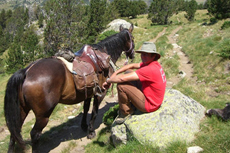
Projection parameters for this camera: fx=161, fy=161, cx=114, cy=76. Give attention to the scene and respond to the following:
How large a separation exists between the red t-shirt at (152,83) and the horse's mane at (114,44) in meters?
1.85

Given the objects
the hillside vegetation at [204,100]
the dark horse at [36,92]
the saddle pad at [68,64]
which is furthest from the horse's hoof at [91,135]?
the saddle pad at [68,64]

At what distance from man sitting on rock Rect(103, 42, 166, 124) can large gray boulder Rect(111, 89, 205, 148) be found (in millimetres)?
207

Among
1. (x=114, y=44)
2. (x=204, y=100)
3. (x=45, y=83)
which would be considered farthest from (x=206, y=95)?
(x=45, y=83)

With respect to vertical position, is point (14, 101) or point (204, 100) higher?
point (14, 101)

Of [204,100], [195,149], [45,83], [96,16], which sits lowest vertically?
[204,100]

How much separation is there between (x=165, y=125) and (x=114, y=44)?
2.75 meters

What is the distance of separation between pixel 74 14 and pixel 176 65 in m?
9.18

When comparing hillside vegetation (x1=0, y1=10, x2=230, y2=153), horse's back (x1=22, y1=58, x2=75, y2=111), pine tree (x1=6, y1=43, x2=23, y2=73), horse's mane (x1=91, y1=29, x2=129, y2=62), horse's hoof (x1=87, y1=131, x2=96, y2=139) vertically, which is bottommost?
pine tree (x1=6, y1=43, x2=23, y2=73)

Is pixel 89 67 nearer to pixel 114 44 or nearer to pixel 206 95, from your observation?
pixel 114 44

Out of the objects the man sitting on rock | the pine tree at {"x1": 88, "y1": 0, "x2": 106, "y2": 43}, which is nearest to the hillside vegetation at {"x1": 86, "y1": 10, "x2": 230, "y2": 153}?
the man sitting on rock

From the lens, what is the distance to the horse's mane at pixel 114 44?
14.9 feet

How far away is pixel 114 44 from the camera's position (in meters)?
4.76

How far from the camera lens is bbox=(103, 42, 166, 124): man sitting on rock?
291cm

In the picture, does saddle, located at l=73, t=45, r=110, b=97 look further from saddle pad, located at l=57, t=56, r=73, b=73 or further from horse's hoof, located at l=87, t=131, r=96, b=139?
horse's hoof, located at l=87, t=131, r=96, b=139
